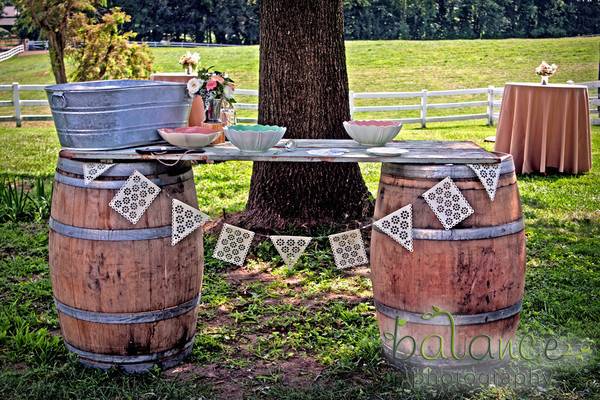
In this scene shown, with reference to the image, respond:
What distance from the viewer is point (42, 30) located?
1638 centimetres

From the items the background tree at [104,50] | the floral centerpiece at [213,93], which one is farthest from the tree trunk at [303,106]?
the background tree at [104,50]

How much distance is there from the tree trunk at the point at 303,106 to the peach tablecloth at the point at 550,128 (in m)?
4.21

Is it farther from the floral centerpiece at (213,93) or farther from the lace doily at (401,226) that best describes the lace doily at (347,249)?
the floral centerpiece at (213,93)

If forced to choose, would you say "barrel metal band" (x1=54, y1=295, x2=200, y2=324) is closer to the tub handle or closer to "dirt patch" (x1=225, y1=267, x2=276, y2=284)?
the tub handle

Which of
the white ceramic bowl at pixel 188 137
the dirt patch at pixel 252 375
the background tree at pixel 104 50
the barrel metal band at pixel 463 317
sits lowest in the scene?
the dirt patch at pixel 252 375

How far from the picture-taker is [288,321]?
508cm

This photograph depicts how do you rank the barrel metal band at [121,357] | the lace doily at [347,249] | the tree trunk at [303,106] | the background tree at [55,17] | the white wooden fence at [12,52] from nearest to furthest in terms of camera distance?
the barrel metal band at [121,357] < the lace doily at [347,249] < the tree trunk at [303,106] < the background tree at [55,17] < the white wooden fence at [12,52]

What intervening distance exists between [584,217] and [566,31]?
55.5 metres

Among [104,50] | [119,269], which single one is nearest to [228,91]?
[119,269]

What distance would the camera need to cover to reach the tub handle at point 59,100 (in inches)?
156

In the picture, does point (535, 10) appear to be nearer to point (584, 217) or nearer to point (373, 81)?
point (373, 81)

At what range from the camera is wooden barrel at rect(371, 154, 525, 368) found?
385 cm

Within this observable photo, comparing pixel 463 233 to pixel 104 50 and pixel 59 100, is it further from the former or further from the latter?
pixel 104 50

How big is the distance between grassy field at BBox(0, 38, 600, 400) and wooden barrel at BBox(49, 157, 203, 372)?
17 cm
